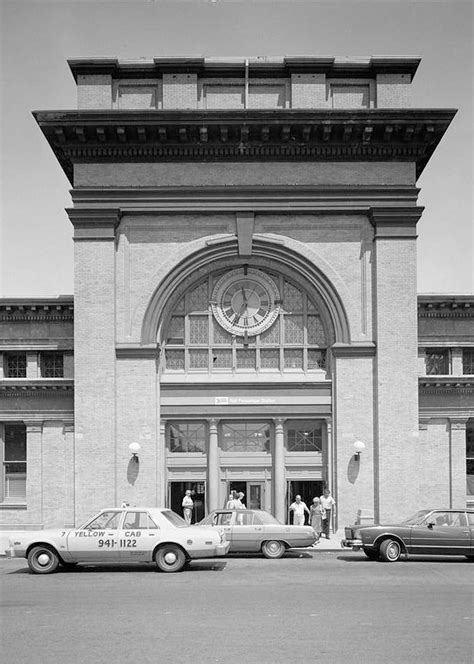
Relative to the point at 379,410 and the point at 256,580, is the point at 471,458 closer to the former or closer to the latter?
the point at 379,410

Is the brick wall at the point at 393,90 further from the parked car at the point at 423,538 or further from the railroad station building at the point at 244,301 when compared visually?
the parked car at the point at 423,538

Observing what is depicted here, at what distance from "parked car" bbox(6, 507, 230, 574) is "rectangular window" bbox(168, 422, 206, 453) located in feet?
28.2

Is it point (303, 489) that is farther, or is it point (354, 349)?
point (303, 489)

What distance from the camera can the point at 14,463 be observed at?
1131 inches

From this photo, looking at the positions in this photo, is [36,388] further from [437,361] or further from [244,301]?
[437,361]

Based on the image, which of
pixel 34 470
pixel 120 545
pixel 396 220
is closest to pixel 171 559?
pixel 120 545

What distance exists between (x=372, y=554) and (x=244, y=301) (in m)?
9.61

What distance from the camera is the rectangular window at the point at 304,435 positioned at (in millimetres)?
27547

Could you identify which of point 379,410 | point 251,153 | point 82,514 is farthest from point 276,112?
point 82,514

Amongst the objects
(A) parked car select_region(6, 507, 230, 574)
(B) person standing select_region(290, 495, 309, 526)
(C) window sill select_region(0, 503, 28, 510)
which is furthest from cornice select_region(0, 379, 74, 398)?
(A) parked car select_region(6, 507, 230, 574)

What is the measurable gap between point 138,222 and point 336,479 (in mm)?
9937

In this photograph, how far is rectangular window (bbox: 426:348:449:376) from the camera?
29.3m

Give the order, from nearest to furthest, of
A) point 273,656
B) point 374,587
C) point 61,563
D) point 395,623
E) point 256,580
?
point 273,656 < point 395,623 < point 374,587 < point 256,580 < point 61,563

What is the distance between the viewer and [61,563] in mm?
19531
